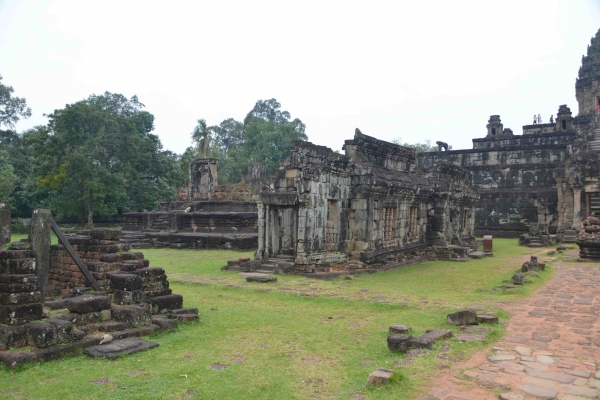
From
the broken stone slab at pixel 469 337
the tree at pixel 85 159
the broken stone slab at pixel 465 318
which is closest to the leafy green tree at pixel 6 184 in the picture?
the tree at pixel 85 159

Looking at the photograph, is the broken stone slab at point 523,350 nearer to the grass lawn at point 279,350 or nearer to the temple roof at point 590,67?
the grass lawn at point 279,350

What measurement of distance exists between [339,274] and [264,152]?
46.2 meters

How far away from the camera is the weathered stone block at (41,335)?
6289 mm

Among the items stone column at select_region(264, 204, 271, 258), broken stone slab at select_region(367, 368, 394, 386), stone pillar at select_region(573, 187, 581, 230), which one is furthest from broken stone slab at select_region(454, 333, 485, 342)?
stone pillar at select_region(573, 187, 581, 230)

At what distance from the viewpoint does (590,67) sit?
44.9 meters

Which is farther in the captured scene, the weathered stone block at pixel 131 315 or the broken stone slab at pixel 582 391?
the weathered stone block at pixel 131 315

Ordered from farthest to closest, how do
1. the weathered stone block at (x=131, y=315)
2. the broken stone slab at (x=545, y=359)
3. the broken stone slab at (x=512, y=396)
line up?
1. the weathered stone block at (x=131, y=315)
2. the broken stone slab at (x=545, y=359)
3. the broken stone slab at (x=512, y=396)

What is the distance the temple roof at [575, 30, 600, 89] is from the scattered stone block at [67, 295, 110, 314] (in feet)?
161

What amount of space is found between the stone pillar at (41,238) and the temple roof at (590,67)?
160 ft

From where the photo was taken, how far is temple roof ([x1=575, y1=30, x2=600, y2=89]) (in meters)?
44.6

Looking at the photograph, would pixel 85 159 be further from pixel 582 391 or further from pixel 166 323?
pixel 582 391

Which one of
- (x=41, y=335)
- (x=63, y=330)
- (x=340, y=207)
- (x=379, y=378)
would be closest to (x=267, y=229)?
(x=340, y=207)

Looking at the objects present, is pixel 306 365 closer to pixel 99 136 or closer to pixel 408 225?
pixel 408 225

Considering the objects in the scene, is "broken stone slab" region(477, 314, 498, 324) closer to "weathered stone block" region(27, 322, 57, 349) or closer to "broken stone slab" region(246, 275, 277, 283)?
"broken stone slab" region(246, 275, 277, 283)
